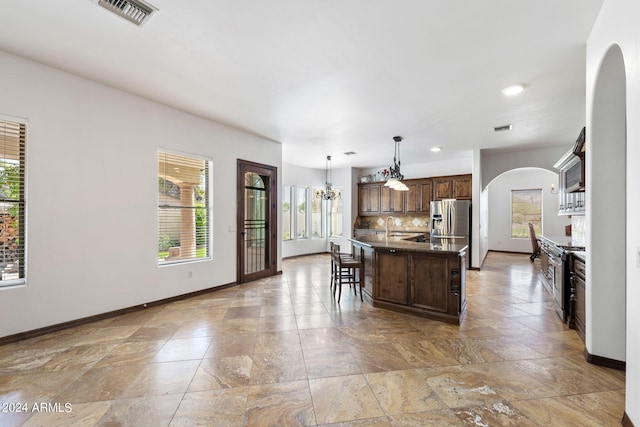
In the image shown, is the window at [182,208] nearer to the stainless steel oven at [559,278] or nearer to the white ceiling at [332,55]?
the white ceiling at [332,55]

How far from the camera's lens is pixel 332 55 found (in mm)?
2824

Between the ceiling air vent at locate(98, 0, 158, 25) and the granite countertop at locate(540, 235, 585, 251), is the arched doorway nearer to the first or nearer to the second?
the granite countertop at locate(540, 235, 585, 251)

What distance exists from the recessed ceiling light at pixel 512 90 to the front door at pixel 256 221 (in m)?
4.15

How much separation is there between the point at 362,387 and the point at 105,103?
4226 mm

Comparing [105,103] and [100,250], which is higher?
[105,103]

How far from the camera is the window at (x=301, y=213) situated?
9.06 m

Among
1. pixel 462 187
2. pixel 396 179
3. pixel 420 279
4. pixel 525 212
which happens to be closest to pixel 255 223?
pixel 396 179

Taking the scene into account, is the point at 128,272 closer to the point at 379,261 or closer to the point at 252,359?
the point at 252,359

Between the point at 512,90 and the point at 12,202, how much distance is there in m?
5.72

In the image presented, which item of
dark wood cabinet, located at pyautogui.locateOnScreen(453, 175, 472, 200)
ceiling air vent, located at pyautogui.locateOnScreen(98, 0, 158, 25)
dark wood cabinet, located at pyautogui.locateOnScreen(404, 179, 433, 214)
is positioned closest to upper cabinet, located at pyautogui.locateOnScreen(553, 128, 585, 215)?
dark wood cabinet, located at pyautogui.locateOnScreen(453, 175, 472, 200)

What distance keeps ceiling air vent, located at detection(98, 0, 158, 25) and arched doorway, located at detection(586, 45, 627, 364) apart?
141 inches

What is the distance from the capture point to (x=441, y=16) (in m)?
2.27

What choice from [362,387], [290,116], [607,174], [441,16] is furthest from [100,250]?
[607,174]

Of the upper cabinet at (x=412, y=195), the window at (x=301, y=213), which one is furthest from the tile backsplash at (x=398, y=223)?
the window at (x=301, y=213)
